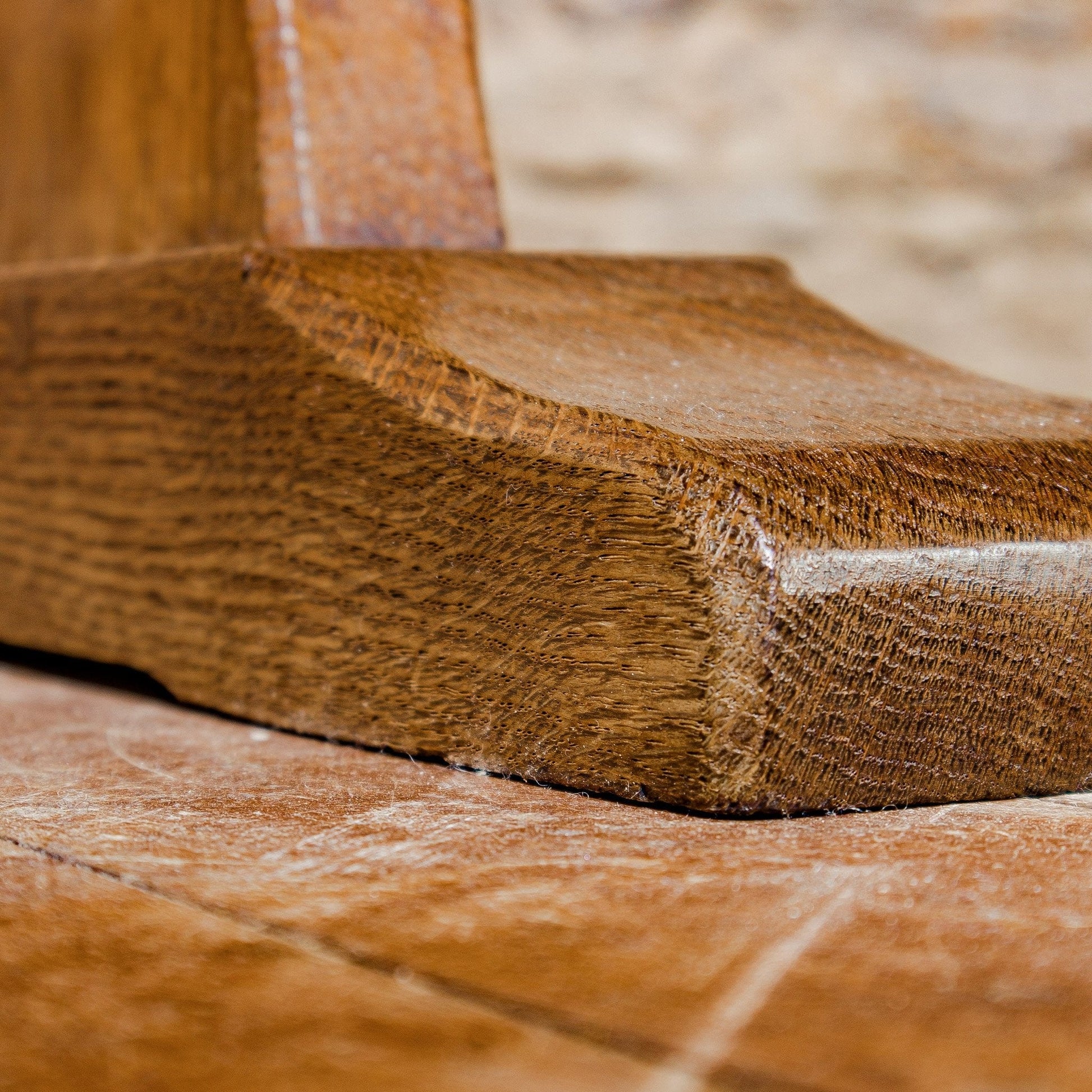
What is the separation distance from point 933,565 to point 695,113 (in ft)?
5.31

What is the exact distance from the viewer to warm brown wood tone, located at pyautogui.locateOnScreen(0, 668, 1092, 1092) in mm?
299

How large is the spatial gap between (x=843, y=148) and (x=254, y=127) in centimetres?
135

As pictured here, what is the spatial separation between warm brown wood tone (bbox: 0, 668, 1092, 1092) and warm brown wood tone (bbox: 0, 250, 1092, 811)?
4 cm

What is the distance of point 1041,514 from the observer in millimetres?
564

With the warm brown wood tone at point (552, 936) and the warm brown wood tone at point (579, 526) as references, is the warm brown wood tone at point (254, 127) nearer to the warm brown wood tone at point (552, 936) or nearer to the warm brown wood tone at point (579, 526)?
the warm brown wood tone at point (579, 526)

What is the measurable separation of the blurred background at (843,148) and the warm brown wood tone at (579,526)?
1.17 m

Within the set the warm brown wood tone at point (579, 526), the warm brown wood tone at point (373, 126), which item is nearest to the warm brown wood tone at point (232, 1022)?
the warm brown wood tone at point (579, 526)

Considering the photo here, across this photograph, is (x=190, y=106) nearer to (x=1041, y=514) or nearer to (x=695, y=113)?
(x=1041, y=514)

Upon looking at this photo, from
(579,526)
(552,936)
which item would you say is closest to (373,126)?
(579,526)

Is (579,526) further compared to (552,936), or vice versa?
(579,526)

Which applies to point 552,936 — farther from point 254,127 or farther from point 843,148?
point 843,148

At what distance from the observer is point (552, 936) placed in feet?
1.23

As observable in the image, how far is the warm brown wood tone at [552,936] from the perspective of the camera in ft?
0.98

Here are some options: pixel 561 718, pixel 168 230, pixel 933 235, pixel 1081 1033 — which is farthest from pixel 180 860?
pixel 933 235
